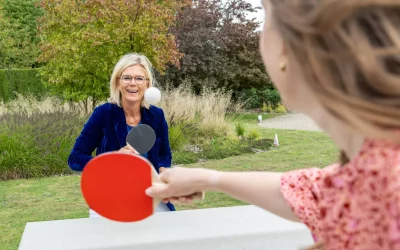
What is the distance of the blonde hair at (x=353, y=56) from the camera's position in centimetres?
74

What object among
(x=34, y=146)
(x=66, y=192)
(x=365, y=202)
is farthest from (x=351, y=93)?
(x=34, y=146)

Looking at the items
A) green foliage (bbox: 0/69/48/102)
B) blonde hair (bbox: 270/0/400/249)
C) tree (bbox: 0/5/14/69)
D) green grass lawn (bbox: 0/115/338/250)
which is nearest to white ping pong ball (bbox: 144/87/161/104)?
green grass lawn (bbox: 0/115/338/250)

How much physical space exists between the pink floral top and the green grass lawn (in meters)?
4.40

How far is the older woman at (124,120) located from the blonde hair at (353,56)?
9.19 feet

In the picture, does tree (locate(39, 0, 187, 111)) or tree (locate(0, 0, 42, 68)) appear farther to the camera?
tree (locate(0, 0, 42, 68))

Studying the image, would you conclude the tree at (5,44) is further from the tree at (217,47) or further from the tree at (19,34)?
the tree at (217,47)

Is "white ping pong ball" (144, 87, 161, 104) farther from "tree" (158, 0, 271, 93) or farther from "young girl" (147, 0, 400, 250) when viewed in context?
"tree" (158, 0, 271, 93)

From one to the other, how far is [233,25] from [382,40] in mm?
20436

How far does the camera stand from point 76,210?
594 centimetres

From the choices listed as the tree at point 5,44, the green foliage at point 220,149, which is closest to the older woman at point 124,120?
the green foliage at point 220,149

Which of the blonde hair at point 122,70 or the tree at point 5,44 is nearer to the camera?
the blonde hair at point 122,70

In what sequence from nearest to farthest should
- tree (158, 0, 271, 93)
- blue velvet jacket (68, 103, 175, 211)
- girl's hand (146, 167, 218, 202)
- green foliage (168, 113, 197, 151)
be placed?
girl's hand (146, 167, 218, 202)
blue velvet jacket (68, 103, 175, 211)
green foliage (168, 113, 197, 151)
tree (158, 0, 271, 93)

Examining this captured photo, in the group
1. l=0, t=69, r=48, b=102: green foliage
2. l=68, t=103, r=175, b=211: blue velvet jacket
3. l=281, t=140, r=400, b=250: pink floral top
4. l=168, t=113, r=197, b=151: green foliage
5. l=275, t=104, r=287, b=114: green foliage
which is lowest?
l=275, t=104, r=287, b=114: green foliage

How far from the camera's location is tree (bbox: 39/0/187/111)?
10453 millimetres
